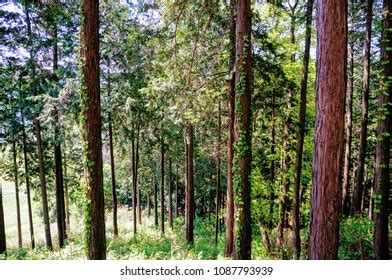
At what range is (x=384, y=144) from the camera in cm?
869

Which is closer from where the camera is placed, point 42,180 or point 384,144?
point 384,144

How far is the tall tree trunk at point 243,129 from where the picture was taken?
8.05 meters

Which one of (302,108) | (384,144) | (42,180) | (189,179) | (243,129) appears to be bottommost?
(189,179)

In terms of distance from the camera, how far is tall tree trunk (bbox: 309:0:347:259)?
469cm

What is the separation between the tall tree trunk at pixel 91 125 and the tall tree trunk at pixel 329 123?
4.27 meters

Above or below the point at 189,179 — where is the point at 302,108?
above

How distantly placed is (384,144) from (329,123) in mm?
5014

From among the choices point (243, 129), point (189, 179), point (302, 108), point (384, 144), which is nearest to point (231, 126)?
point (302, 108)

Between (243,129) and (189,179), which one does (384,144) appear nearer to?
(243,129)

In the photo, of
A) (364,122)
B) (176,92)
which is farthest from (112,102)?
(364,122)

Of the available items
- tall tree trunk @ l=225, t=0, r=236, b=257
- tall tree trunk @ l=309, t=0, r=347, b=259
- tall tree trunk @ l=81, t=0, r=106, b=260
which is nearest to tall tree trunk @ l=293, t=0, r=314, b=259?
tall tree trunk @ l=225, t=0, r=236, b=257

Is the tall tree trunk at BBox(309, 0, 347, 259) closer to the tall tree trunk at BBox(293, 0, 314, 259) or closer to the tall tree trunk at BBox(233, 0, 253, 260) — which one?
the tall tree trunk at BBox(233, 0, 253, 260)

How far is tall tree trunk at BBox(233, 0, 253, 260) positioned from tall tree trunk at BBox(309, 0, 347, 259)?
3.26 meters

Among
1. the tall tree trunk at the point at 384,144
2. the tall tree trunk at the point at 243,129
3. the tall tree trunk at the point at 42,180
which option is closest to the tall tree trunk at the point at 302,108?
the tall tree trunk at the point at 384,144
